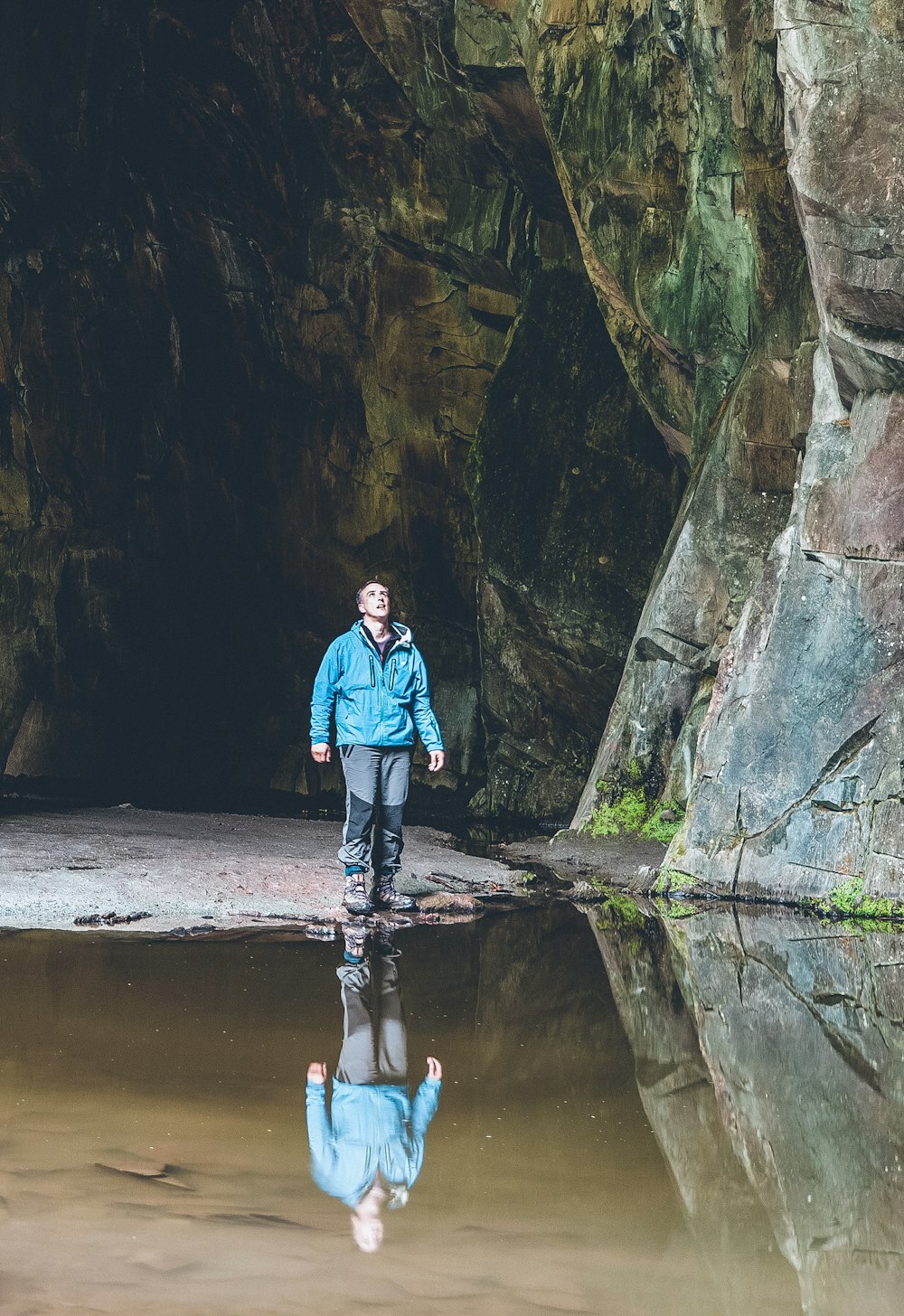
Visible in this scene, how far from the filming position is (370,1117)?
4.23 m

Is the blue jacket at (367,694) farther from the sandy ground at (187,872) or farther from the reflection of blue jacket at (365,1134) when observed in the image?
the reflection of blue jacket at (365,1134)

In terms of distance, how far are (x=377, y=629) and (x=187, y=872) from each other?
1916mm

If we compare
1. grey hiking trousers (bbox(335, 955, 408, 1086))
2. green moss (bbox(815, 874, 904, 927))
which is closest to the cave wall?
green moss (bbox(815, 874, 904, 927))

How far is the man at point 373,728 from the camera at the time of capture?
27.8 feet

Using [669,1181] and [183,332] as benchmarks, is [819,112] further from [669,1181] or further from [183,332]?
[183,332]

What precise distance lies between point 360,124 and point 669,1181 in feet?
58.4

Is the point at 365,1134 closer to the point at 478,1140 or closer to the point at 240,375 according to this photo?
the point at 478,1140

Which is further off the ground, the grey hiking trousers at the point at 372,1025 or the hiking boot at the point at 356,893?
the grey hiking trousers at the point at 372,1025

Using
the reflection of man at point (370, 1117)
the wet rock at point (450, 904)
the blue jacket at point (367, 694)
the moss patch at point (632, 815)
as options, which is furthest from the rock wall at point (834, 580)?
the reflection of man at point (370, 1117)

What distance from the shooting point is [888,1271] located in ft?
10.4

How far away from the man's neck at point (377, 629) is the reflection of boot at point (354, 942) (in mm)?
1726

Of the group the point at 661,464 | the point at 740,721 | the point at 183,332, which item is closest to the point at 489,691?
the point at 661,464

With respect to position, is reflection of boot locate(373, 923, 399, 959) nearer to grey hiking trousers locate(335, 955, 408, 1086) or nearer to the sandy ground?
grey hiking trousers locate(335, 955, 408, 1086)

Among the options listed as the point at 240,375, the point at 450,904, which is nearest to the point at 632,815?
the point at 450,904
